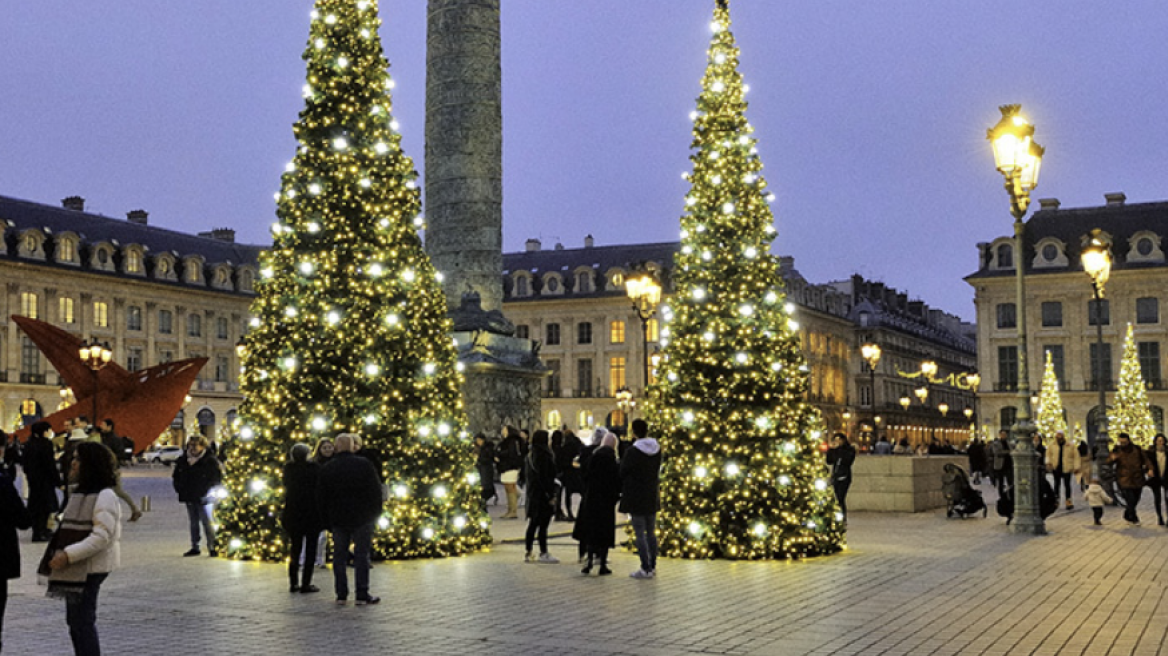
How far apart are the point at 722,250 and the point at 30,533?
35.1 feet

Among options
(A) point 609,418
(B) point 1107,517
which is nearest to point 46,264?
(A) point 609,418

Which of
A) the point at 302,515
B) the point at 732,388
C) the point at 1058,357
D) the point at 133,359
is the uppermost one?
the point at 133,359

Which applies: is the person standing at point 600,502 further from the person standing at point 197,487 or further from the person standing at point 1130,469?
the person standing at point 1130,469

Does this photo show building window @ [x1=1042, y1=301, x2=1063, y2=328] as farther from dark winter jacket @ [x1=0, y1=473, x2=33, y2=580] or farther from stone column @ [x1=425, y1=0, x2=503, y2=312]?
dark winter jacket @ [x1=0, y1=473, x2=33, y2=580]

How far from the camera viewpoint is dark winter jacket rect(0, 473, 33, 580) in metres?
6.93

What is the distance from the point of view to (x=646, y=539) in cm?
1339

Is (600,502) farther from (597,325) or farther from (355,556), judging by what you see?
(597,325)

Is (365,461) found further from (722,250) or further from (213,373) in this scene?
(213,373)

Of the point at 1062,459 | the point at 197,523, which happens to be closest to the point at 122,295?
the point at 1062,459

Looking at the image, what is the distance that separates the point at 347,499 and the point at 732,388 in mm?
5330

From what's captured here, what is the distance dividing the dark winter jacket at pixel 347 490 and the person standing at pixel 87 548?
436 centimetres

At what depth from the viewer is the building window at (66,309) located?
7012 cm

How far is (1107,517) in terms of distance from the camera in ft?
75.8

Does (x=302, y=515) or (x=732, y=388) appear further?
(x=732, y=388)
